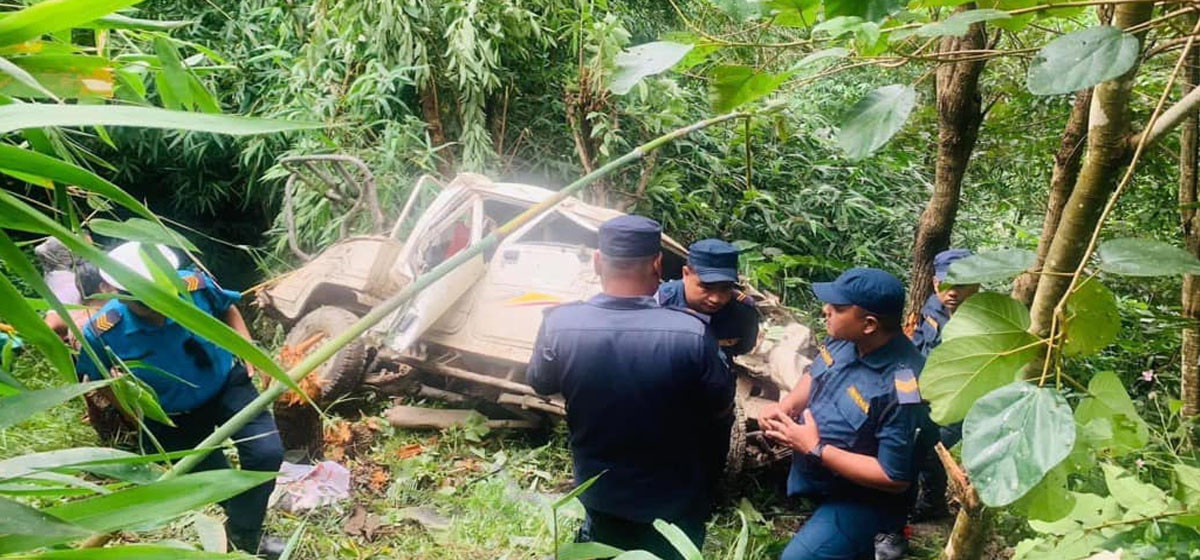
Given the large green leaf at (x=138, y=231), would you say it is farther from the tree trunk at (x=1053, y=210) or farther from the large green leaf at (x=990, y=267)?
the tree trunk at (x=1053, y=210)

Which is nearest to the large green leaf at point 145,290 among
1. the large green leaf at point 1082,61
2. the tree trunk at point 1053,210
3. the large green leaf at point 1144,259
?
the large green leaf at point 1082,61

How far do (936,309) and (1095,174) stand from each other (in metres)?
3.11

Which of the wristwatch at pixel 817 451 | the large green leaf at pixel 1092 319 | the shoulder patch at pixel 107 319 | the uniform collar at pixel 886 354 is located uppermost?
the large green leaf at pixel 1092 319

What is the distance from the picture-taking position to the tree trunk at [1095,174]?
0.93 metres

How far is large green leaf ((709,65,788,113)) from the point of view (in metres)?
0.99

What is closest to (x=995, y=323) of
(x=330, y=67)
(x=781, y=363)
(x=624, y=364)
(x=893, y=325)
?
(x=624, y=364)

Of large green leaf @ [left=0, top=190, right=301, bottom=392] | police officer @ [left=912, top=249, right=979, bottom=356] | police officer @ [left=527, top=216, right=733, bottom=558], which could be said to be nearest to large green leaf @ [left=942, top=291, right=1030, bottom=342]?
large green leaf @ [left=0, top=190, right=301, bottom=392]

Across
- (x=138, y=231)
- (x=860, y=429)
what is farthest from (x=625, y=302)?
(x=138, y=231)

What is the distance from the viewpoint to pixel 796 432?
2701 mm

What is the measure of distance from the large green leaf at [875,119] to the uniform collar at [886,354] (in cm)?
186

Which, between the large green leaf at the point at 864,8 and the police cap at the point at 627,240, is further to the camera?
the police cap at the point at 627,240

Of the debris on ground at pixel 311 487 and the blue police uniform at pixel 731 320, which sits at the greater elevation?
the blue police uniform at pixel 731 320

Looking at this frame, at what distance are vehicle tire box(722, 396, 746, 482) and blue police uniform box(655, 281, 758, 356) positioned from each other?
0.39 m

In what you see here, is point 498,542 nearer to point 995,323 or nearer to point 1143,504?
point 1143,504
